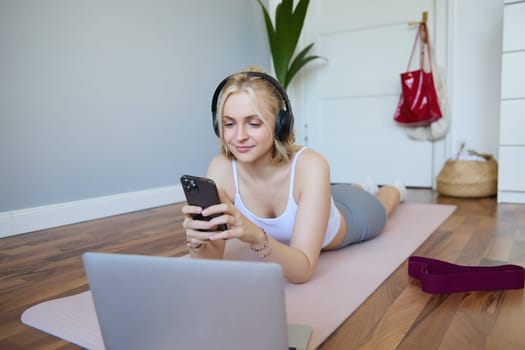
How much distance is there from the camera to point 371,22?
318 centimetres

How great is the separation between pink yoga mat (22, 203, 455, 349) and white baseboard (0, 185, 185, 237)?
3.38 ft

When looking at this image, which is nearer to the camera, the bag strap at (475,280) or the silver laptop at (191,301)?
the silver laptop at (191,301)

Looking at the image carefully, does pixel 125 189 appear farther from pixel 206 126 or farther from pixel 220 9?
pixel 220 9

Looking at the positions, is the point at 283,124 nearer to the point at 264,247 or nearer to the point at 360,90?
the point at 264,247

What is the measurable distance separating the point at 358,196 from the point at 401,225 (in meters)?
0.37

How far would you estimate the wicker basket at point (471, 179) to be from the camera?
2578 mm

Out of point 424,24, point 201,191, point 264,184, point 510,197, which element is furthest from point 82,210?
point 424,24

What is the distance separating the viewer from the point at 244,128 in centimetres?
101

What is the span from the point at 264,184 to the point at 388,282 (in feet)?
1.48

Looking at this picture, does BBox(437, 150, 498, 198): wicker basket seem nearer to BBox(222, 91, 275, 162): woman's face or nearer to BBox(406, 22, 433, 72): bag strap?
BBox(406, 22, 433, 72): bag strap

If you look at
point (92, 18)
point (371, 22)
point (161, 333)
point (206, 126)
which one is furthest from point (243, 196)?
point (371, 22)

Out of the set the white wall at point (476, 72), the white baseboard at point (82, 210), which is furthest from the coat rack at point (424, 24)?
the white baseboard at point (82, 210)

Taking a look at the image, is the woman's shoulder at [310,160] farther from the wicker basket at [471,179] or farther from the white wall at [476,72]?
the white wall at [476,72]

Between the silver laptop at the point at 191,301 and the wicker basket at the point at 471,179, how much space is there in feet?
7.61
